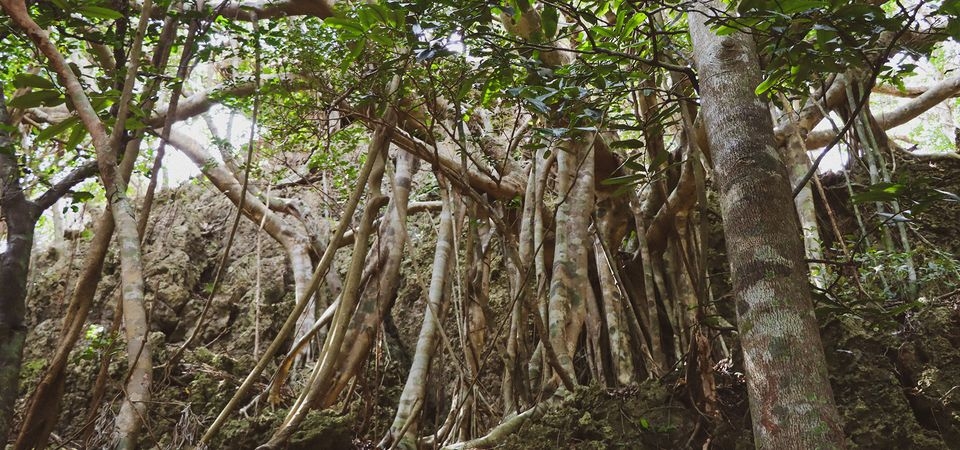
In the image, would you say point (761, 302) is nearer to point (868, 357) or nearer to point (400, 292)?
point (868, 357)

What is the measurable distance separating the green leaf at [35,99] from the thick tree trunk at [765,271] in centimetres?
208

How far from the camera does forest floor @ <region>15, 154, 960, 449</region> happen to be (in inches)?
100

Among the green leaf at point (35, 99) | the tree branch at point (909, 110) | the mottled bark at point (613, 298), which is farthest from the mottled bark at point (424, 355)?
the tree branch at point (909, 110)

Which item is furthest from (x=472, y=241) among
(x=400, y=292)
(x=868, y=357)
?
(x=400, y=292)

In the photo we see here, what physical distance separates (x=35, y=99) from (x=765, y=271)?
2298 millimetres

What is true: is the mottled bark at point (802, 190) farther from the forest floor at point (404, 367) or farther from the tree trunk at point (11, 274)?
the tree trunk at point (11, 274)

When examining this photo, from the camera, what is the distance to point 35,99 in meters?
2.18

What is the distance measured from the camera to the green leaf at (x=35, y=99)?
215 centimetres

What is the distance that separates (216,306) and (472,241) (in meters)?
3.90

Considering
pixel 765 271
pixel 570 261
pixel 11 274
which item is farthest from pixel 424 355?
pixel 765 271

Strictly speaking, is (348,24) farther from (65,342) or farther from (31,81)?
(65,342)

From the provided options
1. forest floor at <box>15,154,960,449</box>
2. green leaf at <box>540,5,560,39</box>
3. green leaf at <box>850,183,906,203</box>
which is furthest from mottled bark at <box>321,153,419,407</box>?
green leaf at <box>850,183,906,203</box>

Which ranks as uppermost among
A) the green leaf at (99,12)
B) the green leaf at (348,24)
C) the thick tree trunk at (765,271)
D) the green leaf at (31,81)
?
the green leaf at (99,12)

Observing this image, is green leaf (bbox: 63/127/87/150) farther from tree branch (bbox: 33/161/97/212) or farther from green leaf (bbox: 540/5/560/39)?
green leaf (bbox: 540/5/560/39)
